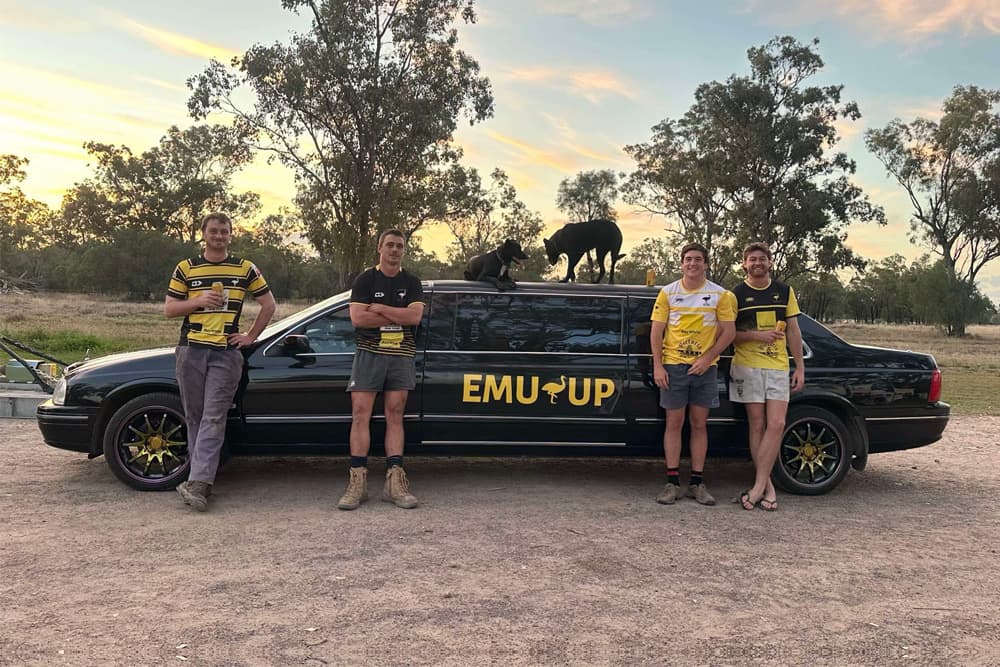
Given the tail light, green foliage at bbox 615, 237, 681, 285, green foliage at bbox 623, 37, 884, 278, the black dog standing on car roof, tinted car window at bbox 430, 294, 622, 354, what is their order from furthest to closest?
green foliage at bbox 615, 237, 681, 285 → green foliage at bbox 623, 37, 884, 278 → the black dog standing on car roof → the tail light → tinted car window at bbox 430, 294, 622, 354

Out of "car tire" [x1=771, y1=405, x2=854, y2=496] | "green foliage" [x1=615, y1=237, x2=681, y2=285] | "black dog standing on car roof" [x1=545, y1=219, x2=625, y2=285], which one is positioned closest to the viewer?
"car tire" [x1=771, y1=405, x2=854, y2=496]

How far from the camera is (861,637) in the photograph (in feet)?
9.66

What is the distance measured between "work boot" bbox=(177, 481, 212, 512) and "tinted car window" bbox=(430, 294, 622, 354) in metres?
1.80

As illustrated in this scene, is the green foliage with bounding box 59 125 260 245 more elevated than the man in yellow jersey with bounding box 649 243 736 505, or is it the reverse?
the green foliage with bounding box 59 125 260 245

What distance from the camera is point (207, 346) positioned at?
449 cm

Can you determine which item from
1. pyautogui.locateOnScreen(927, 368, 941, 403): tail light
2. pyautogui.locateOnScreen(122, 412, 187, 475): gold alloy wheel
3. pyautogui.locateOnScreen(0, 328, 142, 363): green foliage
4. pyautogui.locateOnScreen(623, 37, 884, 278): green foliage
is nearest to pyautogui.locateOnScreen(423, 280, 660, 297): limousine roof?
pyautogui.locateOnScreen(122, 412, 187, 475): gold alloy wheel

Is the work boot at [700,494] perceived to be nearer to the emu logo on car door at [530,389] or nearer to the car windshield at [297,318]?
the emu logo on car door at [530,389]

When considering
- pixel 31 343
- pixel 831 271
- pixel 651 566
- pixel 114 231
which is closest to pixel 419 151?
pixel 31 343

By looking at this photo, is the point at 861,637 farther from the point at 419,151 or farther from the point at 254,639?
the point at 419,151

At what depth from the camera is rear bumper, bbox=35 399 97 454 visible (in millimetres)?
4812

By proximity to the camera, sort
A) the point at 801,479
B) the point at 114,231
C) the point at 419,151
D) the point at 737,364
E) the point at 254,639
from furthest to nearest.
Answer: the point at 114,231, the point at 419,151, the point at 801,479, the point at 737,364, the point at 254,639

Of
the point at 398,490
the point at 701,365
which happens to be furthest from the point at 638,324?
the point at 398,490

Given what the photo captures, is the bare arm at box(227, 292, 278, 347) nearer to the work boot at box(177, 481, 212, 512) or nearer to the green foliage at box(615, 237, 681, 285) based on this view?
the work boot at box(177, 481, 212, 512)

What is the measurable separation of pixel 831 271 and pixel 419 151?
75.3ft
